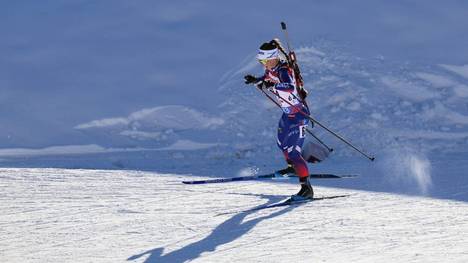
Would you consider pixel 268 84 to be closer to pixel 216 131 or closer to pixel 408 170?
pixel 408 170

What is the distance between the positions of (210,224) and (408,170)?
3.11 meters

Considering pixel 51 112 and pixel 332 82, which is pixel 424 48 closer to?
pixel 332 82

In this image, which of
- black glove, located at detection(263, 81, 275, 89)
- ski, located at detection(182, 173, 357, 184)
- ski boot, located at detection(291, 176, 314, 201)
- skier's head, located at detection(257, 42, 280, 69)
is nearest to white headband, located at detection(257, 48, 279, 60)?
skier's head, located at detection(257, 42, 280, 69)

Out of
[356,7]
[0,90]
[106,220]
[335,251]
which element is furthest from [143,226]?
[356,7]

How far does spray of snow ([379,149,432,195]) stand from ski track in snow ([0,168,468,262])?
0.57 metres

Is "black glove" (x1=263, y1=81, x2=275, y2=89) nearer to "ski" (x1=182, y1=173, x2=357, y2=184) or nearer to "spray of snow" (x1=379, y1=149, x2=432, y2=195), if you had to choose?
"ski" (x1=182, y1=173, x2=357, y2=184)

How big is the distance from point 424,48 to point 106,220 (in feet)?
30.8

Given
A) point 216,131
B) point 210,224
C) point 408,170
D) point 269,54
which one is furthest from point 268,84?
point 216,131

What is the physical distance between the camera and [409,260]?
5750mm

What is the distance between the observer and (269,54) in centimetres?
816

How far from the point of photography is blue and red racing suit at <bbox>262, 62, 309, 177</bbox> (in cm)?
814

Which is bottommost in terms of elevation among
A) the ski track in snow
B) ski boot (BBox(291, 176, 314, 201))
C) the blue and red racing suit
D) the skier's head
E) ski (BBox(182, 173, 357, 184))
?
the ski track in snow

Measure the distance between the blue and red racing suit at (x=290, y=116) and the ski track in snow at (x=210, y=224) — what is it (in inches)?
15.2

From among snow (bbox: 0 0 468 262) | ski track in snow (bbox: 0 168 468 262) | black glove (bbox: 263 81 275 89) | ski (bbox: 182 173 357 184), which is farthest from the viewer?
ski (bbox: 182 173 357 184)
